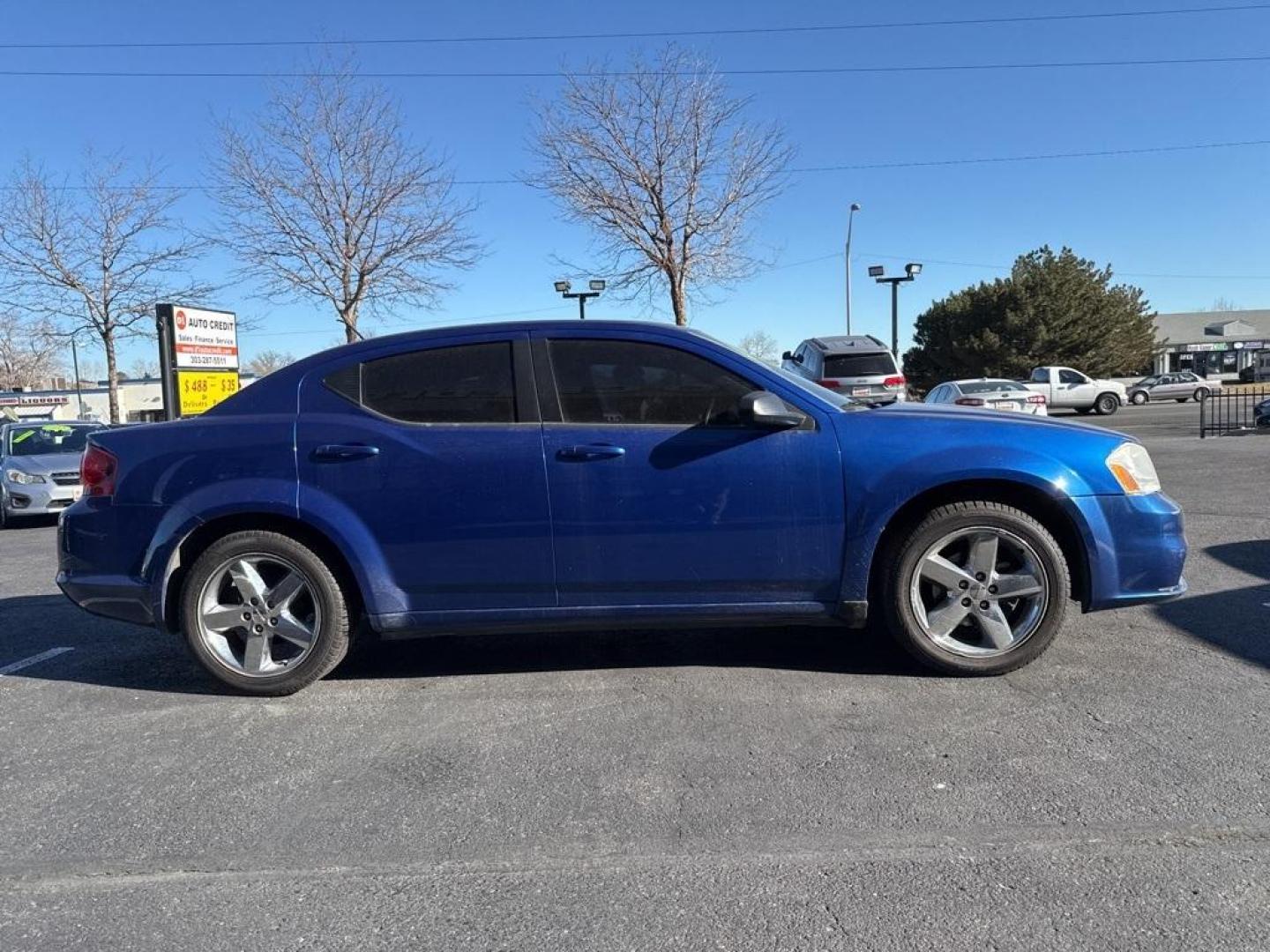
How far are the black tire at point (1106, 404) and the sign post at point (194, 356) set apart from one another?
28.0m

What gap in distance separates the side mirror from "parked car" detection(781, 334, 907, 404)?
10561mm

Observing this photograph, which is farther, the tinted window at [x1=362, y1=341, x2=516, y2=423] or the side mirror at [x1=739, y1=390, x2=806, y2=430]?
the tinted window at [x1=362, y1=341, x2=516, y2=423]

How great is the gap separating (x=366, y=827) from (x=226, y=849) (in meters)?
0.43

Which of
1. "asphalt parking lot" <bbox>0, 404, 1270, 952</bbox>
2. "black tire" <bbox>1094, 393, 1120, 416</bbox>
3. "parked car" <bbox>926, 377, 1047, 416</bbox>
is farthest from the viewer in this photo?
"black tire" <bbox>1094, 393, 1120, 416</bbox>

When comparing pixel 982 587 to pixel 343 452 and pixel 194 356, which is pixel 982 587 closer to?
pixel 343 452

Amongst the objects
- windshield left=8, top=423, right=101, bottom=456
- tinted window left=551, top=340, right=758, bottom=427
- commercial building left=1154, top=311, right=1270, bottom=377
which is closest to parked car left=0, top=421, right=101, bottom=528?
windshield left=8, top=423, right=101, bottom=456

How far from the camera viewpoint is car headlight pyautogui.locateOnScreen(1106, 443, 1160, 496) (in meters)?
3.90

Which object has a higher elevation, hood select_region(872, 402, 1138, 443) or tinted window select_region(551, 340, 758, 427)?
tinted window select_region(551, 340, 758, 427)

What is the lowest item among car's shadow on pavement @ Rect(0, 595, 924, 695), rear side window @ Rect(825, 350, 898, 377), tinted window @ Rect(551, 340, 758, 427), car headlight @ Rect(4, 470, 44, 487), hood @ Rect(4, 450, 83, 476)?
car's shadow on pavement @ Rect(0, 595, 924, 695)

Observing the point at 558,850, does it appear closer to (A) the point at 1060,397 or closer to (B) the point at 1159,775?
(B) the point at 1159,775

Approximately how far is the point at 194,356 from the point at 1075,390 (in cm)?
2789

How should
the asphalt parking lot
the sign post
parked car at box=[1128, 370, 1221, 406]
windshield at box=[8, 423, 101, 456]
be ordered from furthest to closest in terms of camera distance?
parked car at box=[1128, 370, 1221, 406], the sign post, windshield at box=[8, 423, 101, 456], the asphalt parking lot

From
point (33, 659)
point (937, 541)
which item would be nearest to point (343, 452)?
point (33, 659)

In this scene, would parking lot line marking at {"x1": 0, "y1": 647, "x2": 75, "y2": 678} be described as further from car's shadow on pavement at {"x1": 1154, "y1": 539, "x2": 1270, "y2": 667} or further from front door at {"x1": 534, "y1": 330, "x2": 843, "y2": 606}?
car's shadow on pavement at {"x1": 1154, "y1": 539, "x2": 1270, "y2": 667}
